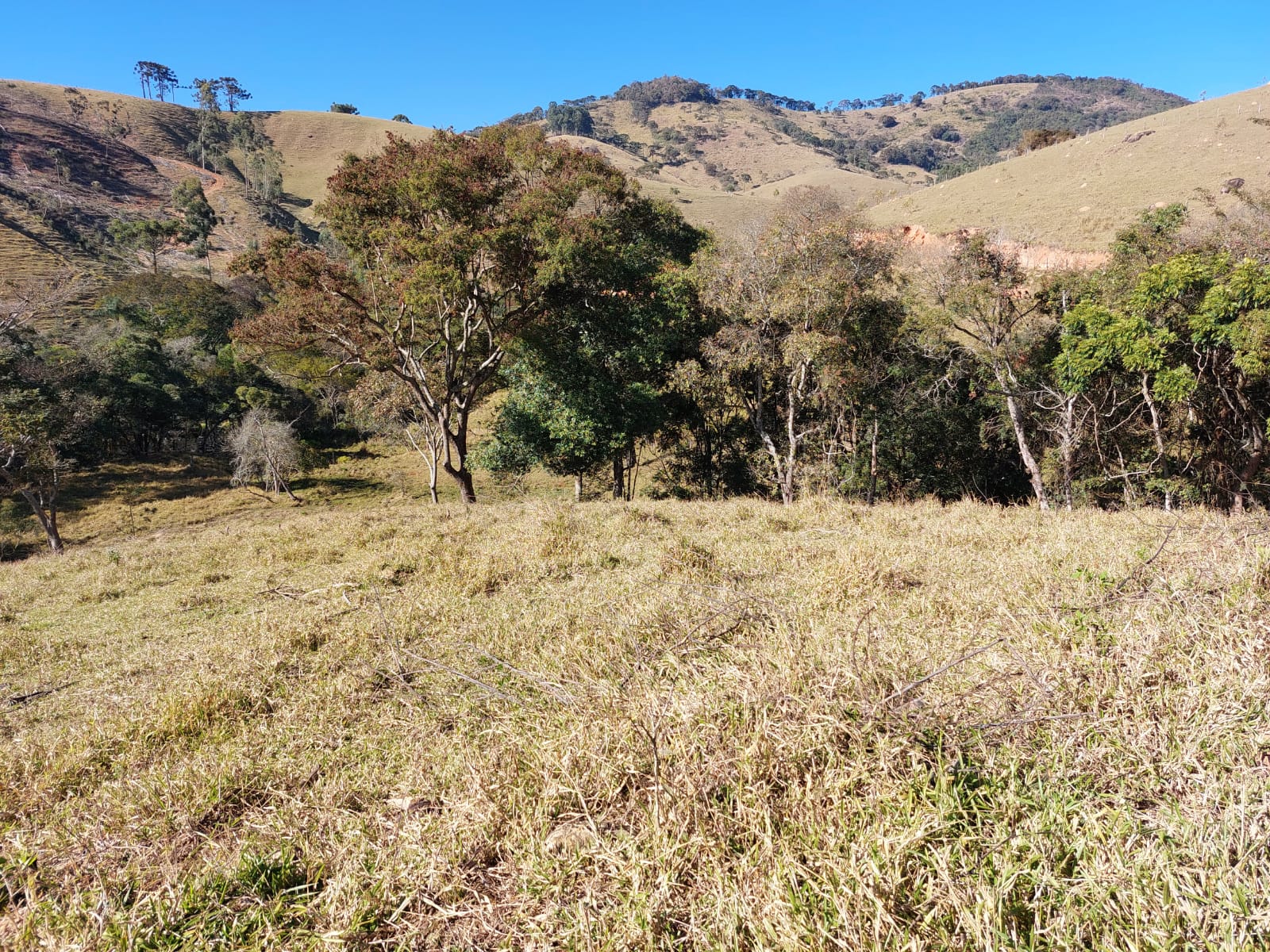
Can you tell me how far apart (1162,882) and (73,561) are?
14196 mm

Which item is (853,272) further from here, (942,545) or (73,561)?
(73,561)

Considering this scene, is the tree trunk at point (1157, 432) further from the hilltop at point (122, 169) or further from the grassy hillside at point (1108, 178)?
the hilltop at point (122, 169)

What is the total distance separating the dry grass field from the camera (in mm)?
1674

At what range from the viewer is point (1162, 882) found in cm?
154

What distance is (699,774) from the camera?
2.15 metres

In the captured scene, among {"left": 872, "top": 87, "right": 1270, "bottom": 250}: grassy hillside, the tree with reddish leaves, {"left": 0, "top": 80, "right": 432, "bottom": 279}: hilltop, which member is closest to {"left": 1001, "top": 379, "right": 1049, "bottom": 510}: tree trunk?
the tree with reddish leaves

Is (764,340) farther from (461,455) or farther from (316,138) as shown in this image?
(316,138)

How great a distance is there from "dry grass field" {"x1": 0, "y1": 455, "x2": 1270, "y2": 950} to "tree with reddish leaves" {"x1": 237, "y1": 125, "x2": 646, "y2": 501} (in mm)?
9986

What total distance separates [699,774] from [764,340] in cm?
1367

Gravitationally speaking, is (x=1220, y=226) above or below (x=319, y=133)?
below

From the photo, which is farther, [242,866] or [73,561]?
[73,561]

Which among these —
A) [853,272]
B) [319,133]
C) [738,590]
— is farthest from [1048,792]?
[319,133]

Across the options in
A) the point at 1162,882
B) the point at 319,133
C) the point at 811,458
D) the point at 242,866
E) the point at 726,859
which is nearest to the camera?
the point at 1162,882

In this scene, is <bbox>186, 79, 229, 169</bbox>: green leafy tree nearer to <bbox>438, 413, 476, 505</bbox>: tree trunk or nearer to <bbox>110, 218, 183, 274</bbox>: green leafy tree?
<bbox>110, 218, 183, 274</bbox>: green leafy tree
